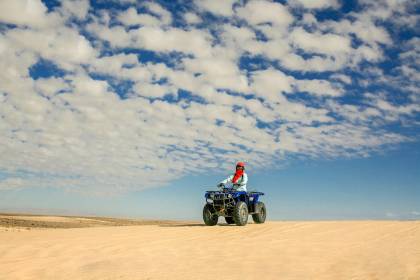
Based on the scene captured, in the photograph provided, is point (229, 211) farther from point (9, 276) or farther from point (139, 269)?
point (9, 276)

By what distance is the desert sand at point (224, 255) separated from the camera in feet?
21.9

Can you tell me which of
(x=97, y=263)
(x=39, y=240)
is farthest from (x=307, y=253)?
(x=39, y=240)

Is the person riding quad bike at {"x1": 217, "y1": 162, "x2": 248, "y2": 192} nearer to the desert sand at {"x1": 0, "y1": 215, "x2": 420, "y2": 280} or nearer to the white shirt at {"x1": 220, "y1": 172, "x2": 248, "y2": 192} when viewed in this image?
the white shirt at {"x1": 220, "y1": 172, "x2": 248, "y2": 192}

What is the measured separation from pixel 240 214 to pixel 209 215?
1.20 m

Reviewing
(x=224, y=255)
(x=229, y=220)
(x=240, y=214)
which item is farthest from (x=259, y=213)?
(x=224, y=255)

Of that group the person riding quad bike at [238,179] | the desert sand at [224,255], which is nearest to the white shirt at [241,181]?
the person riding quad bike at [238,179]

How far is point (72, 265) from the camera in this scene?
785 centimetres

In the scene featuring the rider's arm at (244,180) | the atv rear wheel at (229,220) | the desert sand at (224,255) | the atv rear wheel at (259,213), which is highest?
the rider's arm at (244,180)

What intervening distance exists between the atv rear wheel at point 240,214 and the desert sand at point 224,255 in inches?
64.4

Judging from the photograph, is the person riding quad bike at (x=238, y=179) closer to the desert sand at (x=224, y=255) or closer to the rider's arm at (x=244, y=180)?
the rider's arm at (x=244, y=180)

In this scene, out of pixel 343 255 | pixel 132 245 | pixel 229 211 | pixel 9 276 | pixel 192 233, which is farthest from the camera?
pixel 229 211

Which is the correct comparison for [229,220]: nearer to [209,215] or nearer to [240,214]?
[209,215]

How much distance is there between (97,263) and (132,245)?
1.98 metres

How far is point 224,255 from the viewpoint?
814 centimetres
